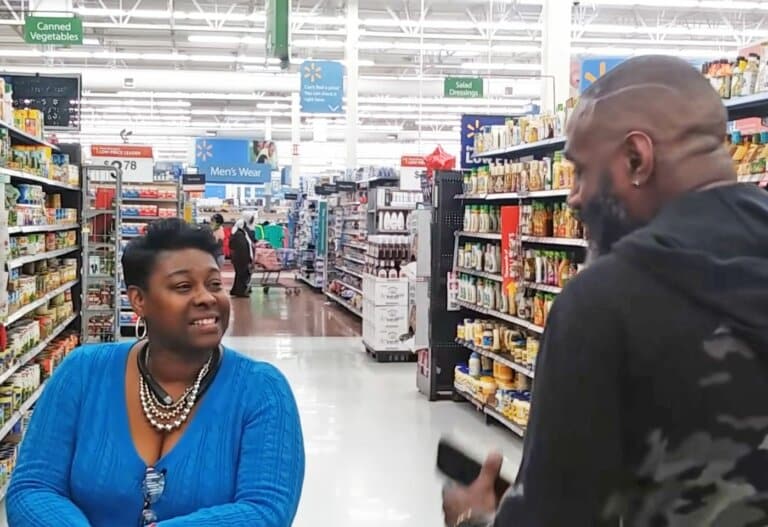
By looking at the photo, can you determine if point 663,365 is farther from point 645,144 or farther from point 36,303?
point 36,303

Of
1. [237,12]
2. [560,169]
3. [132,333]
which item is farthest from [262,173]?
[560,169]

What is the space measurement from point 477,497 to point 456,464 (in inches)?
5.1

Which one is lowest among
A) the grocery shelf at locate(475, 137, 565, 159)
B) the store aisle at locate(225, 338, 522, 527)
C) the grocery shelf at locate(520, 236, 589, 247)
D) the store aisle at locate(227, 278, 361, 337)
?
the store aisle at locate(225, 338, 522, 527)

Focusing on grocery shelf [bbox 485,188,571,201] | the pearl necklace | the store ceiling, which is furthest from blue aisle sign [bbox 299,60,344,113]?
the pearl necklace

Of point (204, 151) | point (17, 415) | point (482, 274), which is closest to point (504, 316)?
point (482, 274)

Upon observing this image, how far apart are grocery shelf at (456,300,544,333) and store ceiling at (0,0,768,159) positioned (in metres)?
9.63

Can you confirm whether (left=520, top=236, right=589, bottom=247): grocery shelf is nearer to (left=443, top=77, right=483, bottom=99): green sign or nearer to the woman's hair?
the woman's hair

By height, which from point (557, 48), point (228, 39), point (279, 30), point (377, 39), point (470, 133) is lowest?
point (470, 133)

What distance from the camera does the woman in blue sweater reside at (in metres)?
1.94

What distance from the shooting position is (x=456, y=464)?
1.35m

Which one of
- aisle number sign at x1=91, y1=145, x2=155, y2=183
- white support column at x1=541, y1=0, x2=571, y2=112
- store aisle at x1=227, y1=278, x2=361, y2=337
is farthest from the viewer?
store aisle at x1=227, y1=278, x2=361, y2=337

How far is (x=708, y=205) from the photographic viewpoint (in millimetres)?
1030

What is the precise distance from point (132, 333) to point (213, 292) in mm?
10004

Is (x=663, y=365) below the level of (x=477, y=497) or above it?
above
